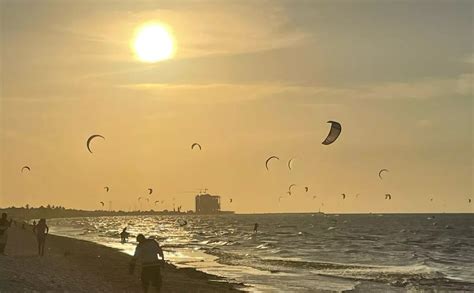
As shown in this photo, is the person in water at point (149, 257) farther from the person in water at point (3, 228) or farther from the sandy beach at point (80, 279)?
the person in water at point (3, 228)

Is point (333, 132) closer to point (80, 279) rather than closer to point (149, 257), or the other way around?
point (80, 279)

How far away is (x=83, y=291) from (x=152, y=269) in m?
2.84

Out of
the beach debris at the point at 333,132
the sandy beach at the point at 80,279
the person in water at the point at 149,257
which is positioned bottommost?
the sandy beach at the point at 80,279

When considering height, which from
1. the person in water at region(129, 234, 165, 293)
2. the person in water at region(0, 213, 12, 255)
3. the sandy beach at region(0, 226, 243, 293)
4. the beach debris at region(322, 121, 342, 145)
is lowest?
the sandy beach at region(0, 226, 243, 293)

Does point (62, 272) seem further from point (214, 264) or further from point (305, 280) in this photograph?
point (214, 264)

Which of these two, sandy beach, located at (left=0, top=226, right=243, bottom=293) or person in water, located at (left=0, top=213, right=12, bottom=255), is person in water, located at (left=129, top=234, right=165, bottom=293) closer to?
sandy beach, located at (left=0, top=226, right=243, bottom=293)

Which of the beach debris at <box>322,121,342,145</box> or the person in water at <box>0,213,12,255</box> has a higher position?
the beach debris at <box>322,121,342,145</box>

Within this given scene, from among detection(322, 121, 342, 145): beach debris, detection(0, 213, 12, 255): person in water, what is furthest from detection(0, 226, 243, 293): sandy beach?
detection(322, 121, 342, 145): beach debris

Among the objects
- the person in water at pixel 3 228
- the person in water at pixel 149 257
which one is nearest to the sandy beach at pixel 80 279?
the person in water at pixel 3 228

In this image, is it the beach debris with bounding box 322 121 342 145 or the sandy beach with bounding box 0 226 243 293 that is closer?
the sandy beach with bounding box 0 226 243 293

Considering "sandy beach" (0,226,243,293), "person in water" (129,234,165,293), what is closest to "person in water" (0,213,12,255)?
"sandy beach" (0,226,243,293)

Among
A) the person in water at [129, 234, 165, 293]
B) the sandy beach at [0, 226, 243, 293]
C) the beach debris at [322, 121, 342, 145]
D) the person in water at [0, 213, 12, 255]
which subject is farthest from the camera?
the beach debris at [322, 121, 342, 145]

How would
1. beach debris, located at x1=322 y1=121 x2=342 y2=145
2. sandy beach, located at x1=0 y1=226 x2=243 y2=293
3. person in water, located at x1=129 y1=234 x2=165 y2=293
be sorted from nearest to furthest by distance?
person in water, located at x1=129 y1=234 x2=165 y2=293 < sandy beach, located at x1=0 y1=226 x2=243 y2=293 < beach debris, located at x1=322 y1=121 x2=342 y2=145

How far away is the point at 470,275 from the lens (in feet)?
118
